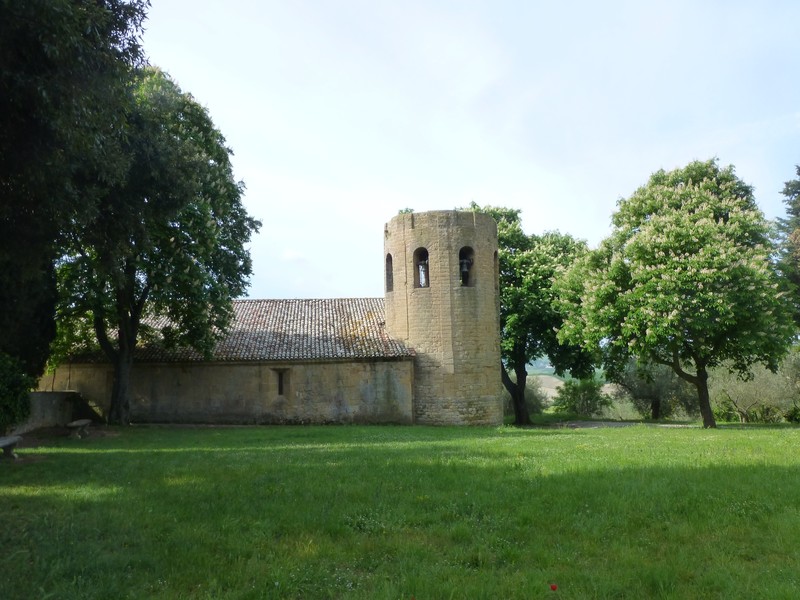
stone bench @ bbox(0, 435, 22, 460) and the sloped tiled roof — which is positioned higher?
the sloped tiled roof

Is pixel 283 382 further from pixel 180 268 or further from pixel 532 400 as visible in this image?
pixel 532 400

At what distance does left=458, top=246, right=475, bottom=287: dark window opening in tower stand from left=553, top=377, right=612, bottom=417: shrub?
72.7 ft

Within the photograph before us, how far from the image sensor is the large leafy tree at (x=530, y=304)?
3353 cm

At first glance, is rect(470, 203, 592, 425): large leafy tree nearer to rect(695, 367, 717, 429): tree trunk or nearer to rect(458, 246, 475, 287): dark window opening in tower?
rect(458, 246, 475, 287): dark window opening in tower

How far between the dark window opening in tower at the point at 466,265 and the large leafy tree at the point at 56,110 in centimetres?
2044

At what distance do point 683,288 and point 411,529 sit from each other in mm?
18707

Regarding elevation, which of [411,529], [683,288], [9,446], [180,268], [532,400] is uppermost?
[180,268]

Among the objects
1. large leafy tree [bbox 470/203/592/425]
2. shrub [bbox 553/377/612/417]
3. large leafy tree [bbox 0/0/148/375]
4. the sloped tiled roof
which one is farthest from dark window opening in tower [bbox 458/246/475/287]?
shrub [bbox 553/377/612/417]

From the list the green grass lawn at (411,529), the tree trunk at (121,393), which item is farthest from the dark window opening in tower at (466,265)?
the green grass lawn at (411,529)

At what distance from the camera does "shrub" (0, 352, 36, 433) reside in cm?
1775

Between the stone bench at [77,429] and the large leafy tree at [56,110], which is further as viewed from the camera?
the stone bench at [77,429]

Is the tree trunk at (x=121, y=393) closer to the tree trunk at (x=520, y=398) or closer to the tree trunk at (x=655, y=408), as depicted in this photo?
the tree trunk at (x=520, y=398)

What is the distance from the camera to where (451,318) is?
28906 millimetres

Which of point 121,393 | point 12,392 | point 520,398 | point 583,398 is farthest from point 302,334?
point 583,398
